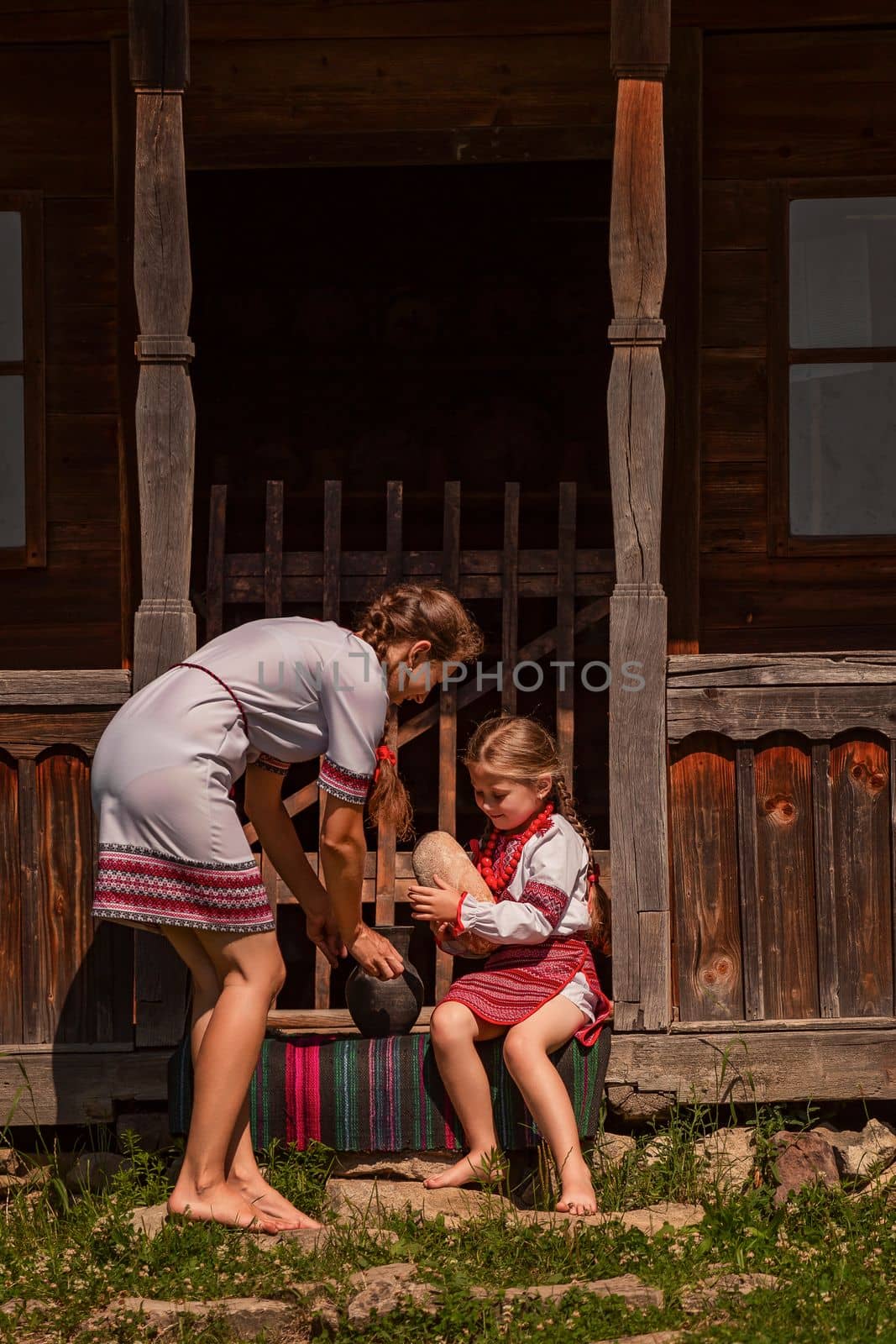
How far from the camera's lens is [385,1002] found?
13.8 feet

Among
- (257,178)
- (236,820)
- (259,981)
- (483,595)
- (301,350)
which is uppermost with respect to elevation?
(257,178)

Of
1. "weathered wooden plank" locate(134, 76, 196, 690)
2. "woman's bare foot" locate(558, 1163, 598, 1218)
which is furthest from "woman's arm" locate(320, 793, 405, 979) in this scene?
"weathered wooden plank" locate(134, 76, 196, 690)

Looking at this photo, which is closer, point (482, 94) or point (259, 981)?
point (259, 981)

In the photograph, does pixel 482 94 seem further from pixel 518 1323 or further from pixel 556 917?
pixel 518 1323

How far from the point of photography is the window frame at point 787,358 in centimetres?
585

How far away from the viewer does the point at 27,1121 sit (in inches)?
173

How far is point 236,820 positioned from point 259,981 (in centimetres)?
42

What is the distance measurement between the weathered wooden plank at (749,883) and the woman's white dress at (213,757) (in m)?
1.23

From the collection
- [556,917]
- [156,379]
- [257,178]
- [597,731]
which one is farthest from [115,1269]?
[257,178]

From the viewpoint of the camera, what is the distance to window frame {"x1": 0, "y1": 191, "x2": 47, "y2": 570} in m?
5.93

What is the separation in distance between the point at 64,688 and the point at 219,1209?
1613mm

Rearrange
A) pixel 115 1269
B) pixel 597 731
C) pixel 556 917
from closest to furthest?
pixel 115 1269, pixel 556 917, pixel 597 731

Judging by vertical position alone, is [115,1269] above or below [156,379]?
below

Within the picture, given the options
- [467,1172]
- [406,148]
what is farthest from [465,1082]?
[406,148]
